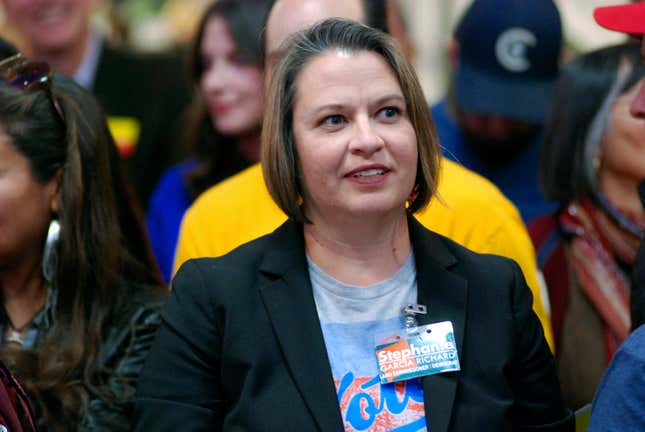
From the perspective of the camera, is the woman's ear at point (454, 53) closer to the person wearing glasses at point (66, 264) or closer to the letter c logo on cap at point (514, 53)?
the letter c logo on cap at point (514, 53)

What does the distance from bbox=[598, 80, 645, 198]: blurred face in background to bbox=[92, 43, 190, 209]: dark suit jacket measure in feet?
5.98

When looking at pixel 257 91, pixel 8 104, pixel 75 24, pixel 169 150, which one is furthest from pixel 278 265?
pixel 75 24

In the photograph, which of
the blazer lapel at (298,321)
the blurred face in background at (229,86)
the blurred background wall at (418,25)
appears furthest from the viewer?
the blurred background wall at (418,25)

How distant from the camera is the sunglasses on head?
295 cm

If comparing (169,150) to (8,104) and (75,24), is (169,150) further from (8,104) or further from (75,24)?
(8,104)

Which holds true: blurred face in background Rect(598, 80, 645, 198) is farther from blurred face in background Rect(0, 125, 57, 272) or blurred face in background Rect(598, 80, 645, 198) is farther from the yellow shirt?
blurred face in background Rect(0, 125, 57, 272)

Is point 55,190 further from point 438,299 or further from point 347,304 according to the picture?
point 438,299

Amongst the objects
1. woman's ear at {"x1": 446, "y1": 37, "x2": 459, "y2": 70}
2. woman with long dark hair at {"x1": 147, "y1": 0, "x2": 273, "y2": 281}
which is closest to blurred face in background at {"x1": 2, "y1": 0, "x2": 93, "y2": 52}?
woman with long dark hair at {"x1": 147, "y1": 0, "x2": 273, "y2": 281}

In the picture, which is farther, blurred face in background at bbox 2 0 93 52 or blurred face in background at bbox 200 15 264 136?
blurred face in background at bbox 2 0 93 52

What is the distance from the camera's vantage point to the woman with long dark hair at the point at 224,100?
4.18 meters

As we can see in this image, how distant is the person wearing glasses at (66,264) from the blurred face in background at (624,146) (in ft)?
5.14

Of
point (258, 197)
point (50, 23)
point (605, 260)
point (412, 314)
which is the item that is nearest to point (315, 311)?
point (412, 314)

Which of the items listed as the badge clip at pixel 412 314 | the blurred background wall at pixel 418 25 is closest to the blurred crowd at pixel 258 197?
the badge clip at pixel 412 314

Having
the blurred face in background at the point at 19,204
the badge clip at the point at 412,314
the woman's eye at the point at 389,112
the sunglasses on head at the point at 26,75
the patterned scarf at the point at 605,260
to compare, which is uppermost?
the sunglasses on head at the point at 26,75
